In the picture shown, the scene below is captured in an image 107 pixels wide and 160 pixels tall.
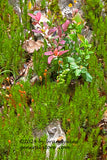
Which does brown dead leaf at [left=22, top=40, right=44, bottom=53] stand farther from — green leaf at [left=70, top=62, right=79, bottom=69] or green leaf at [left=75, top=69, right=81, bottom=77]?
green leaf at [left=75, top=69, right=81, bottom=77]

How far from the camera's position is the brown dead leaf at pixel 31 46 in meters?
3.87

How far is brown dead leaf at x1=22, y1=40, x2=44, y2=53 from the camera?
152 inches

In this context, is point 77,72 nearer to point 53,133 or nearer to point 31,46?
point 53,133

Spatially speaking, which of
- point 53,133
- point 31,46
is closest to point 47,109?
point 53,133

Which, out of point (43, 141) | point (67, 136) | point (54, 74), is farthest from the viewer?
point (54, 74)

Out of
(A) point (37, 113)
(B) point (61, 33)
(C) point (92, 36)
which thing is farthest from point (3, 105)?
(C) point (92, 36)

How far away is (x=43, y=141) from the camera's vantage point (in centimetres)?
246

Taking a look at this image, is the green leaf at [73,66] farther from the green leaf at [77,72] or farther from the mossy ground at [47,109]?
the mossy ground at [47,109]

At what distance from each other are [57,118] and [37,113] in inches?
12.6

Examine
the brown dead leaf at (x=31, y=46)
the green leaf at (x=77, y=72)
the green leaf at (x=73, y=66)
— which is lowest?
the green leaf at (x=77, y=72)

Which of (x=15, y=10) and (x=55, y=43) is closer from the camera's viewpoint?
(x=55, y=43)

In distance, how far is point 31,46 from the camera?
3.90 metres

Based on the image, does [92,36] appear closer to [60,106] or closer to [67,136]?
[60,106]

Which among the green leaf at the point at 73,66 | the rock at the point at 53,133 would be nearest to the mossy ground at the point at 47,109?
the rock at the point at 53,133
